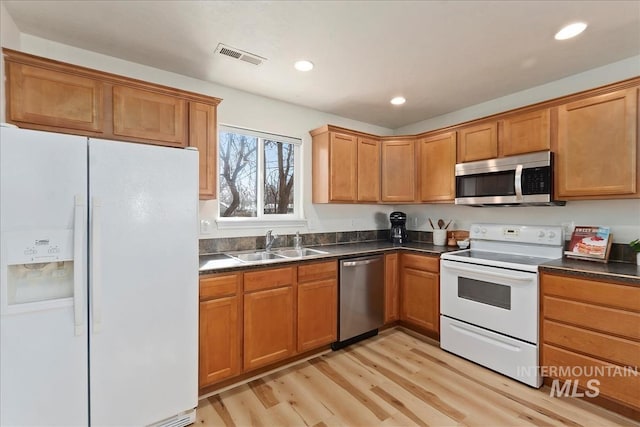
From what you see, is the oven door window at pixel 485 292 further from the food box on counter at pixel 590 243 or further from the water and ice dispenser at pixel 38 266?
the water and ice dispenser at pixel 38 266

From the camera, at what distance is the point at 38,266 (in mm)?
1512

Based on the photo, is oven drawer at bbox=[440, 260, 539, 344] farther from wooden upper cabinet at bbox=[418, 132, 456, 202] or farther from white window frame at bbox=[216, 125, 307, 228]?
white window frame at bbox=[216, 125, 307, 228]

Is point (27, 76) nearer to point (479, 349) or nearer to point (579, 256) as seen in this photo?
point (479, 349)

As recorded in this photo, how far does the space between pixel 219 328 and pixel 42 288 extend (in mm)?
1040

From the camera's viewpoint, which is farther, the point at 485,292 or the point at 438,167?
the point at 438,167

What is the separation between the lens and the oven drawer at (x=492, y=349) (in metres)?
2.25

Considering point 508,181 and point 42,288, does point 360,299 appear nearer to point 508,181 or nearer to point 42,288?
point 508,181

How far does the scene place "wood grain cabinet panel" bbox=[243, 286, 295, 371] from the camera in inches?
89.9

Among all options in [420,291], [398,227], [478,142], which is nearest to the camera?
[478,142]

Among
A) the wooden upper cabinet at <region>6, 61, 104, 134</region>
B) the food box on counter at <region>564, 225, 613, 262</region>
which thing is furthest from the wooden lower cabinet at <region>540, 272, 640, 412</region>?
the wooden upper cabinet at <region>6, 61, 104, 134</region>

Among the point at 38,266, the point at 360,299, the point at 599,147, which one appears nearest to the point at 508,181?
the point at 599,147

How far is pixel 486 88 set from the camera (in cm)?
289

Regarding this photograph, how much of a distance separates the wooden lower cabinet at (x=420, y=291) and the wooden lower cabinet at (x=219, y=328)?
187cm

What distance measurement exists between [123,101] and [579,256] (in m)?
3.67
